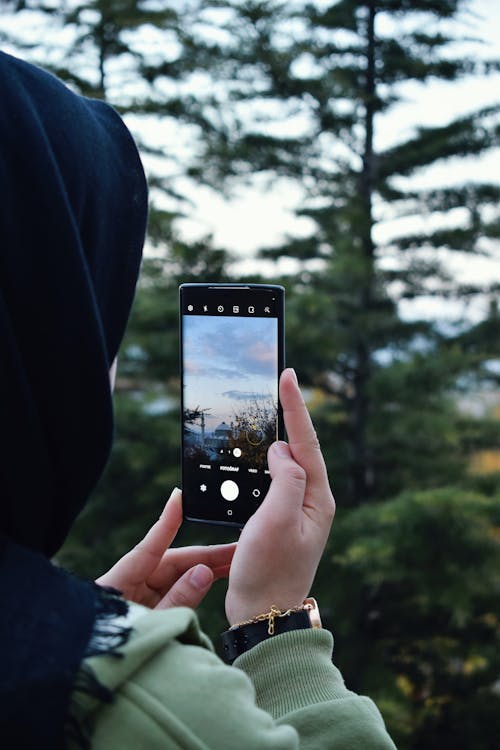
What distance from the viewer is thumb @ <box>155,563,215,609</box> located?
3.47 feet

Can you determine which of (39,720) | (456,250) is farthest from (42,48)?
(39,720)

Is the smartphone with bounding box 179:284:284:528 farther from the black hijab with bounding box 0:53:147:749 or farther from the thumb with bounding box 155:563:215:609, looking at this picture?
the black hijab with bounding box 0:53:147:749

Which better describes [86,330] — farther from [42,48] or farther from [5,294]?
[42,48]

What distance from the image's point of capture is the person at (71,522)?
25.4 inches

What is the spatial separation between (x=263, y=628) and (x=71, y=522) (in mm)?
246

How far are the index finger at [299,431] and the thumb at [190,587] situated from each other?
20cm

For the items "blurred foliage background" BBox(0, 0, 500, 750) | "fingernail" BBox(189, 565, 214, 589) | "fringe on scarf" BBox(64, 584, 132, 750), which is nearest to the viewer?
"fringe on scarf" BBox(64, 584, 132, 750)

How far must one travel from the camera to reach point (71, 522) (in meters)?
0.84

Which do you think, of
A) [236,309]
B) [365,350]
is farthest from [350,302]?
[236,309]

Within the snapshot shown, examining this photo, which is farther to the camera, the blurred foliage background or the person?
the blurred foliage background

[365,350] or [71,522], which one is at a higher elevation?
[71,522]

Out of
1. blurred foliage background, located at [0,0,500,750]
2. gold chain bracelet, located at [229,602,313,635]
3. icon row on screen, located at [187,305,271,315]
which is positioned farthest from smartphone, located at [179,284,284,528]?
blurred foliage background, located at [0,0,500,750]

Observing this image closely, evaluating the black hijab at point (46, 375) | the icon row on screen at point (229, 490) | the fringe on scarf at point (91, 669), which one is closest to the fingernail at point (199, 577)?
the icon row on screen at point (229, 490)

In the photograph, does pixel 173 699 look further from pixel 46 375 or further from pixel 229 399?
pixel 229 399
